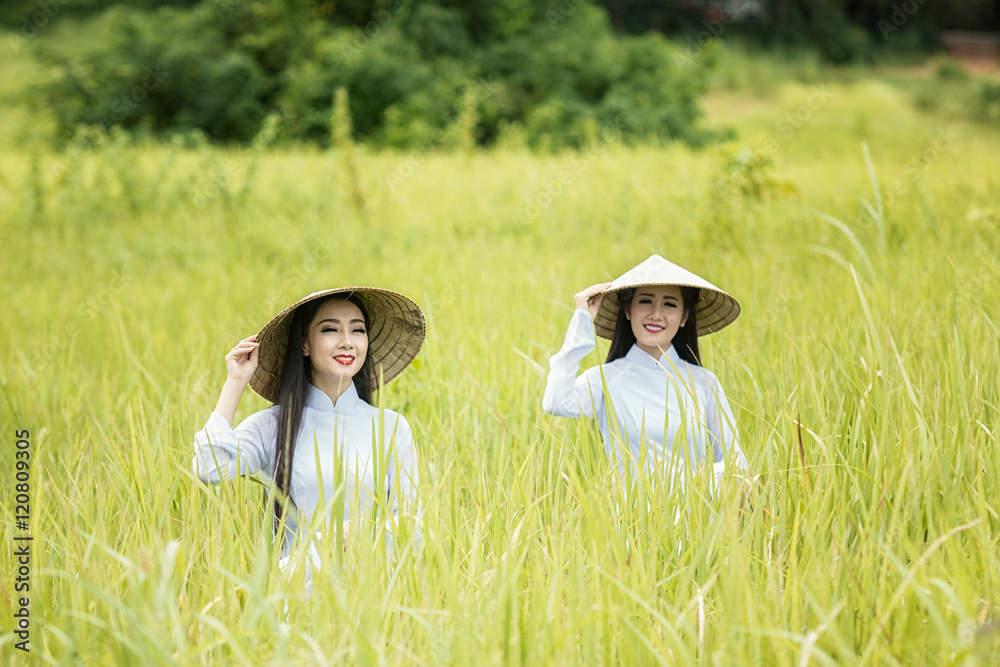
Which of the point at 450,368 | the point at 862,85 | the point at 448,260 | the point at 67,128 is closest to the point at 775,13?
the point at 862,85

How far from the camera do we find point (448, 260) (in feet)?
15.0

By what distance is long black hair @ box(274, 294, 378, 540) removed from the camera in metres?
1.72

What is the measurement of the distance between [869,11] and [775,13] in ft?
8.27

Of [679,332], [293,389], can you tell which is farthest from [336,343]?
[679,332]

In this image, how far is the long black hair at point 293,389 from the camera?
5.64 ft

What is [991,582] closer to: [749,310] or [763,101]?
[749,310]

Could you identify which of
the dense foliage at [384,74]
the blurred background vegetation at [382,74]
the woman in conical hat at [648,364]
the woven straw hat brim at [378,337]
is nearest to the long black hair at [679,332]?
the woman in conical hat at [648,364]

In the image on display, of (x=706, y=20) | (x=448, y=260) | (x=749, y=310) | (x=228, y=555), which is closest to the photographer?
(x=228, y=555)

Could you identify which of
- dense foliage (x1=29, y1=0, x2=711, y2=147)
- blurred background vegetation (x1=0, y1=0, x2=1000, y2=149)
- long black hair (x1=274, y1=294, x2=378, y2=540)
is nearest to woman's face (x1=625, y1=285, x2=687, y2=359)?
long black hair (x1=274, y1=294, x2=378, y2=540)

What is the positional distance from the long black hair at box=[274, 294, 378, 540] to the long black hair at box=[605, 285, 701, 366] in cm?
63

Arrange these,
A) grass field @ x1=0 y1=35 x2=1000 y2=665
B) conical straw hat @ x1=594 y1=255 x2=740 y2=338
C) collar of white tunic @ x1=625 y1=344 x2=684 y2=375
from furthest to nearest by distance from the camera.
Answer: collar of white tunic @ x1=625 y1=344 x2=684 y2=375 < conical straw hat @ x1=594 y1=255 x2=740 y2=338 < grass field @ x1=0 y1=35 x2=1000 y2=665

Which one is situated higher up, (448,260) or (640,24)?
(640,24)

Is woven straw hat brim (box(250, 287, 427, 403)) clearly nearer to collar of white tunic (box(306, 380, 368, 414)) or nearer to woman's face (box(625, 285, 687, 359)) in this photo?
collar of white tunic (box(306, 380, 368, 414))

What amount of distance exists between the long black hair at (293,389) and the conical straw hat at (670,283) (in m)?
0.60
